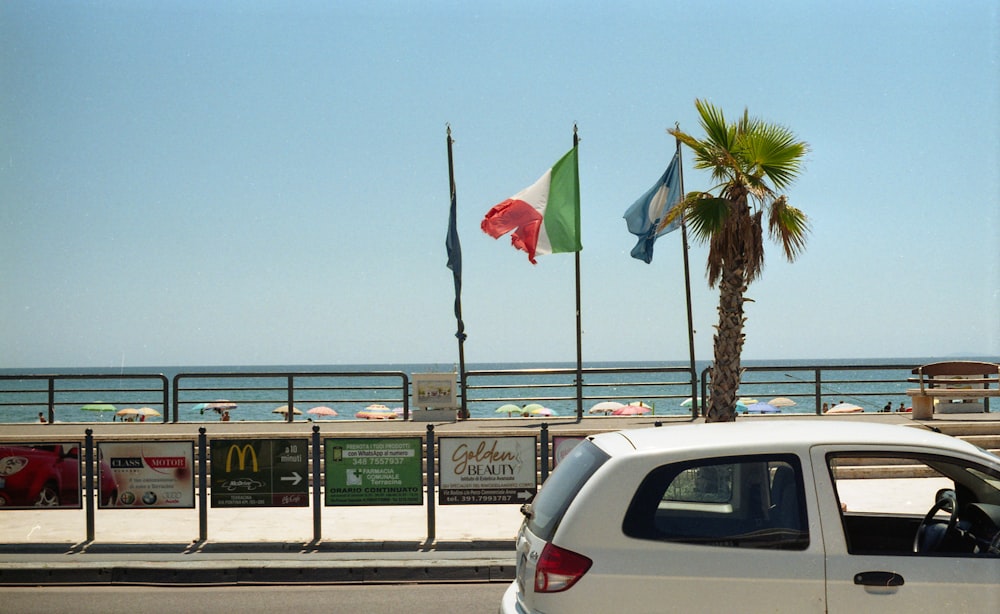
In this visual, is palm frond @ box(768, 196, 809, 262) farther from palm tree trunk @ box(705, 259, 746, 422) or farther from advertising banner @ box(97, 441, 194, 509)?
advertising banner @ box(97, 441, 194, 509)

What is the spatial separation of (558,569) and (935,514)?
96.6 inches

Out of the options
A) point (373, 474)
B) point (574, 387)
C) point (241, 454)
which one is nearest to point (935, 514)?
point (373, 474)

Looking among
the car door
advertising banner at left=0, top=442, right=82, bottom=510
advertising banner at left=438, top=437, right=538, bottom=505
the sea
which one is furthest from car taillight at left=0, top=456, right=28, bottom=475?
the car door

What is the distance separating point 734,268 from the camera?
13570 millimetres

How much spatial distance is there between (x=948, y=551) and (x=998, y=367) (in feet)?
48.5

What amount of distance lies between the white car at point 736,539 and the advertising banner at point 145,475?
6.56 metres

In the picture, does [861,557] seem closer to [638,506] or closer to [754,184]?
[638,506]

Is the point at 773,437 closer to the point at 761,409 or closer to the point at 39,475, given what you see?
the point at 39,475

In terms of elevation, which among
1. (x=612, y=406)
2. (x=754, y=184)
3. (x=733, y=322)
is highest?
(x=754, y=184)

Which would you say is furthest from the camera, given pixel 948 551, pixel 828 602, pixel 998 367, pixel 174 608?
pixel 998 367

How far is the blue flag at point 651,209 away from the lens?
20.4m

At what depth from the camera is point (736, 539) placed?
4.38 metres

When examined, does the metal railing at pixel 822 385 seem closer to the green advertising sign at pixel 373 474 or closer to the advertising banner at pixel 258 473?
the green advertising sign at pixel 373 474

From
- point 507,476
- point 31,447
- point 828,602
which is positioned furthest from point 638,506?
point 31,447
